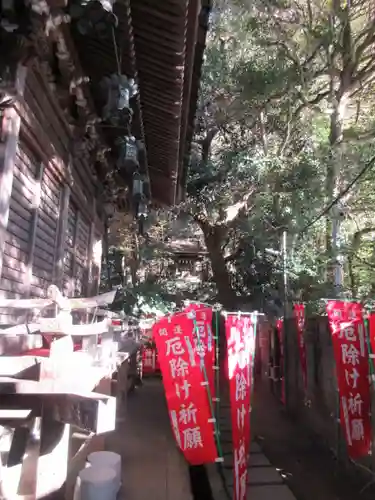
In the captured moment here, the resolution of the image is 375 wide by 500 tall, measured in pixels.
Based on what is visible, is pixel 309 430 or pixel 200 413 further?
pixel 309 430

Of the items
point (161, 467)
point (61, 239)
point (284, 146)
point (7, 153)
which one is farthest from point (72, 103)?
point (284, 146)

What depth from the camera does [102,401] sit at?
2662mm

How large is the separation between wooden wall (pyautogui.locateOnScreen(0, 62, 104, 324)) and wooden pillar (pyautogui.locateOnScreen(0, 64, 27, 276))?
3cm

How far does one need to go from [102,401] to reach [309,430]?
8.69 meters

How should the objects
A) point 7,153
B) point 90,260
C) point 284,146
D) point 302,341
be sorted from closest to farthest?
point 7,153, point 90,260, point 302,341, point 284,146

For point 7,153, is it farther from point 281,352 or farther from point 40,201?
point 281,352

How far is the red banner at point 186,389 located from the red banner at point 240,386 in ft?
1.76

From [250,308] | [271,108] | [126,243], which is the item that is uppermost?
[271,108]

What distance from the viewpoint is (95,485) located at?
4828 mm

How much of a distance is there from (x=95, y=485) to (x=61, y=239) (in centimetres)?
300

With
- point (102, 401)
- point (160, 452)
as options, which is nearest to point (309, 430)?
point (160, 452)

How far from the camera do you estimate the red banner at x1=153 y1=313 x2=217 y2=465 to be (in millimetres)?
6938

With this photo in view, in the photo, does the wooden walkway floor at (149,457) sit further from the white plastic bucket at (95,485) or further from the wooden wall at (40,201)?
the wooden wall at (40,201)

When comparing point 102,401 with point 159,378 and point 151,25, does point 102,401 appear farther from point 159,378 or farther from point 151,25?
point 159,378
